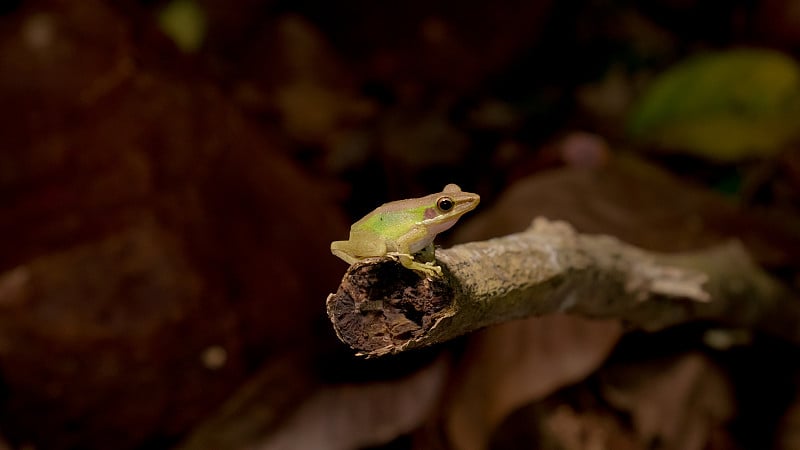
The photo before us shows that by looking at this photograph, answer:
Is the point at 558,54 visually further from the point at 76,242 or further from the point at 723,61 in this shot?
the point at 76,242

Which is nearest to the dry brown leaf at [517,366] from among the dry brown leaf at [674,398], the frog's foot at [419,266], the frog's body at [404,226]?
the dry brown leaf at [674,398]

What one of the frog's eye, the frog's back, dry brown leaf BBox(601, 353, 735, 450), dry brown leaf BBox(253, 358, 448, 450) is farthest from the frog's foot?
dry brown leaf BBox(601, 353, 735, 450)

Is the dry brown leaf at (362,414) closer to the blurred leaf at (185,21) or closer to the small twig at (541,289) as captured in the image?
the small twig at (541,289)

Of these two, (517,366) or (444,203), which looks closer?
(444,203)

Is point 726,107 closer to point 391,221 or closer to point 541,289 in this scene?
point 541,289

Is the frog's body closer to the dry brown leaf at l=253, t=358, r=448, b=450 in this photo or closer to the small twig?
the small twig

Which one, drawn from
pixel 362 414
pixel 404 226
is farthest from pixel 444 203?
pixel 362 414
